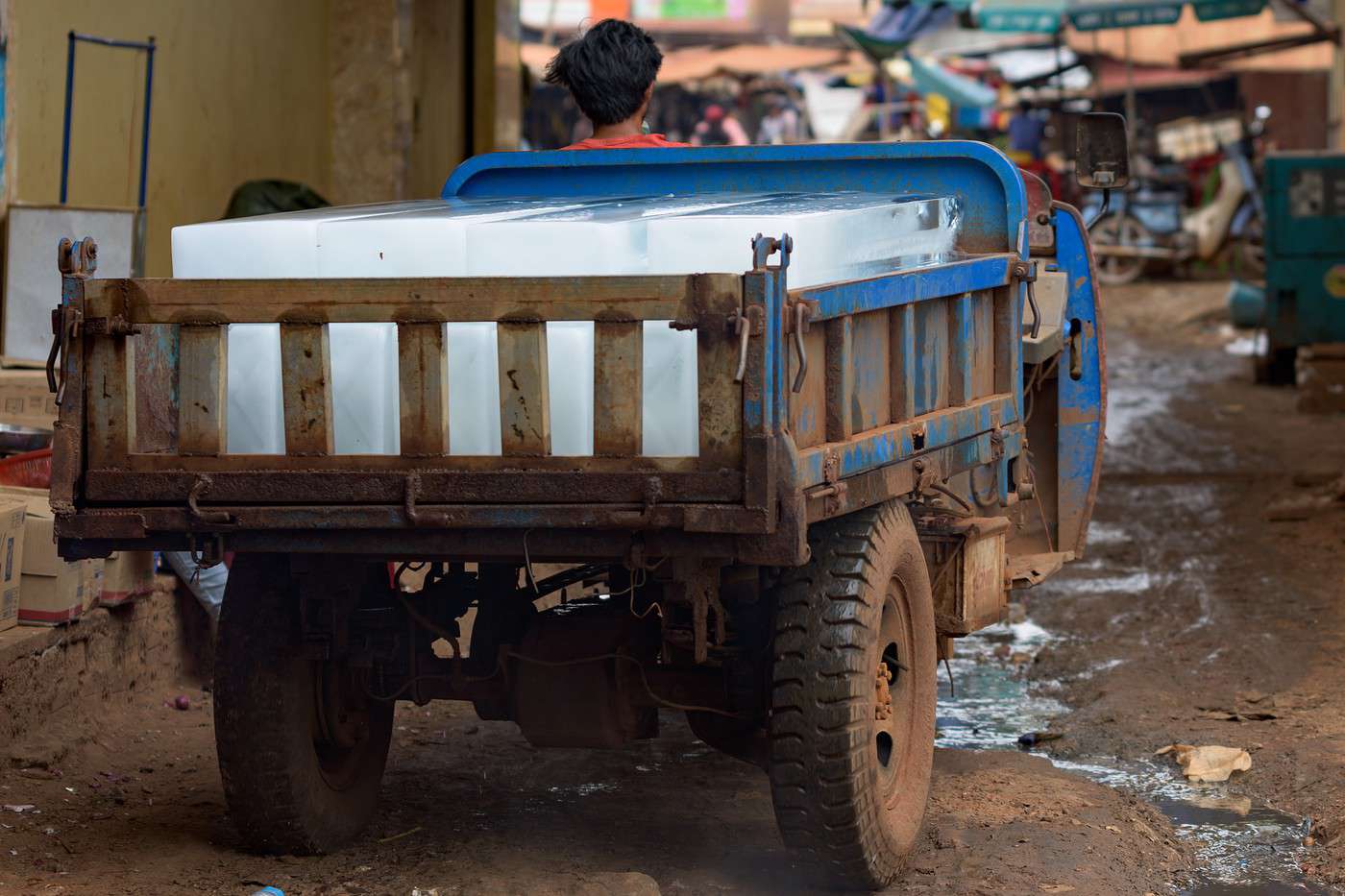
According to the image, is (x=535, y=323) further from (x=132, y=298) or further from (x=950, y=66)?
(x=950, y=66)

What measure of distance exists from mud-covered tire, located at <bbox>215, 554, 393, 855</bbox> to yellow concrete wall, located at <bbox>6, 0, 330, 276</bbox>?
3066 millimetres

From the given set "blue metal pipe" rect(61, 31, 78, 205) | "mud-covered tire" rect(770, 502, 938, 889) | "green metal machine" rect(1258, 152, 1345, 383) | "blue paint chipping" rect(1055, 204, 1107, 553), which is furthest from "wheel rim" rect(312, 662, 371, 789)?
"green metal machine" rect(1258, 152, 1345, 383)

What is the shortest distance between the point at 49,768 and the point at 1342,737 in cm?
390

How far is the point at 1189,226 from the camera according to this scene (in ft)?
76.5

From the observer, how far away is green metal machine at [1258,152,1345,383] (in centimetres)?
1404

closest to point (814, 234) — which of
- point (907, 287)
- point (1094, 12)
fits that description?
point (907, 287)

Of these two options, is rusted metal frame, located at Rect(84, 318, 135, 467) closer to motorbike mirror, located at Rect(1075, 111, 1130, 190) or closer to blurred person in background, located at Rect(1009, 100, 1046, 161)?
motorbike mirror, located at Rect(1075, 111, 1130, 190)

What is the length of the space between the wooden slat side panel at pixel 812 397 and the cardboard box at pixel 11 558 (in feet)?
9.22

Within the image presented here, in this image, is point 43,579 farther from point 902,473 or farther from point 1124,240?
point 1124,240

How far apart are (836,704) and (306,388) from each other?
51.3 inches

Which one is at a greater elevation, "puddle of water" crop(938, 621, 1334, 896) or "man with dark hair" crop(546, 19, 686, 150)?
"man with dark hair" crop(546, 19, 686, 150)

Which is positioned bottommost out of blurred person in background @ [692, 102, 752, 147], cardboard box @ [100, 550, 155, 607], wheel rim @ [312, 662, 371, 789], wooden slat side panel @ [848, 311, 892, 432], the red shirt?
wheel rim @ [312, 662, 371, 789]

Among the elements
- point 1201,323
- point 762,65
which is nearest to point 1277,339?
point 1201,323

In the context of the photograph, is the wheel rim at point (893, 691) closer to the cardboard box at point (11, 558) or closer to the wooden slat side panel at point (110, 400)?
the wooden slat side panel at point (110, 400)
